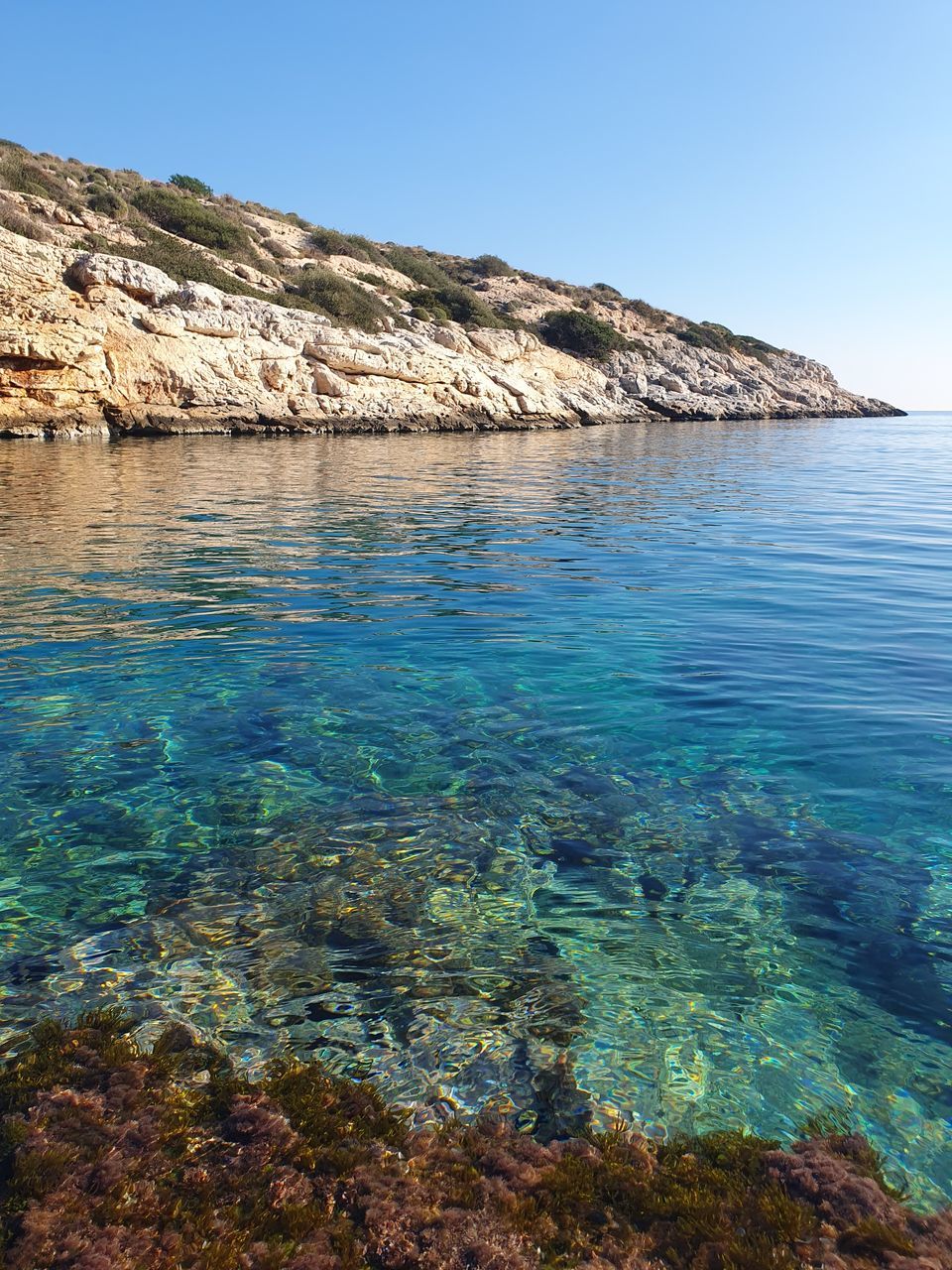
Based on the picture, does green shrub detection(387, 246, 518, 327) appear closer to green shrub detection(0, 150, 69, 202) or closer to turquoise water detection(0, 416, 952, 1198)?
green shrub detection(0, 150, 69, 202)

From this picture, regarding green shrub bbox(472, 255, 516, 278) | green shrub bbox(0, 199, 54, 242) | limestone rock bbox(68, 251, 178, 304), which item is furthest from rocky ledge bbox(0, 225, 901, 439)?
green shrub bbox(472, 255, 516, 278)

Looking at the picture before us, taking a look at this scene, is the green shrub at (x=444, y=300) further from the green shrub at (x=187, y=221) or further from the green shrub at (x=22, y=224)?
the green shrub at (x=22, y=224)

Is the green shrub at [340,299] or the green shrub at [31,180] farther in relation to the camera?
the green shrub at [340,299]

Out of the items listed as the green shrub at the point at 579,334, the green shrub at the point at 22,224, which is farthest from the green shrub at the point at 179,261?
the green shrub at the point at 579,334

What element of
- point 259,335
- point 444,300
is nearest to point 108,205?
point 259,335

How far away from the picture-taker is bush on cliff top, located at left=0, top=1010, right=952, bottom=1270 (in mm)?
1938

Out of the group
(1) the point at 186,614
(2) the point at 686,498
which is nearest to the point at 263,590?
(1) the point at 186,614

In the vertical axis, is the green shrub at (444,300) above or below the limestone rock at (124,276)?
above

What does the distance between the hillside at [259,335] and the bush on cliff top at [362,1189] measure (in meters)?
29.5

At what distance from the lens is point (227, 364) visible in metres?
31.9

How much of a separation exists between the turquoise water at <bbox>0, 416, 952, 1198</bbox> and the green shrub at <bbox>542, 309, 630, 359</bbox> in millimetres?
51666

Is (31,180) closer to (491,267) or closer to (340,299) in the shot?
(340,299)

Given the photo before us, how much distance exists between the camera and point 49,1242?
1892 millimetres

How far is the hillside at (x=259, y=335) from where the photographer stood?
2786 centimetres
